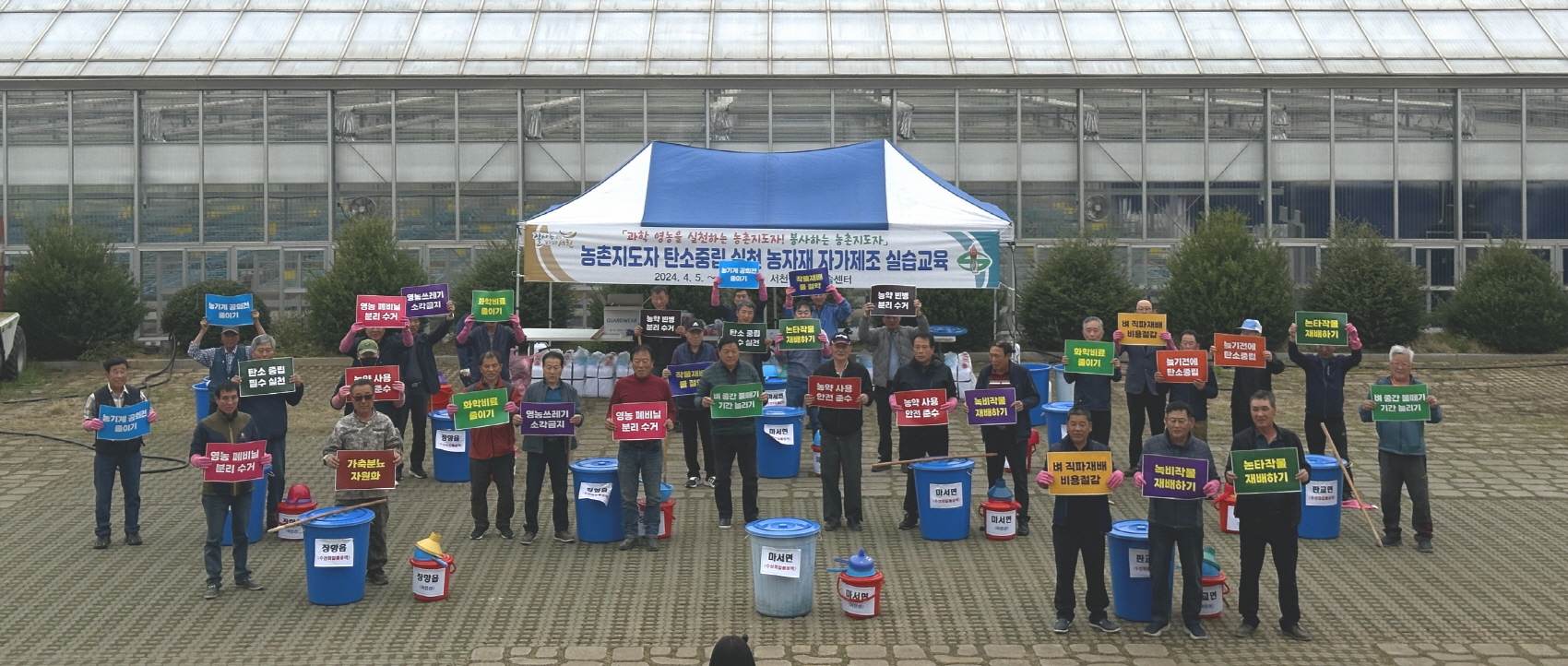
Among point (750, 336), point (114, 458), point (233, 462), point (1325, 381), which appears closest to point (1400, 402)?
point (1325, 381)

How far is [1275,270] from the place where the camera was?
75.7 feet

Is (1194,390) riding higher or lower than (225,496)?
higher

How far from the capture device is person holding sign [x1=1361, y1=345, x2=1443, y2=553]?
10836mm

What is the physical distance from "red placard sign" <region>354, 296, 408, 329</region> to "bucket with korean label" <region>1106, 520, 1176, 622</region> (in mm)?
7289

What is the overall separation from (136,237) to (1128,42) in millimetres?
19560

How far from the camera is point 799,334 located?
13609 mm

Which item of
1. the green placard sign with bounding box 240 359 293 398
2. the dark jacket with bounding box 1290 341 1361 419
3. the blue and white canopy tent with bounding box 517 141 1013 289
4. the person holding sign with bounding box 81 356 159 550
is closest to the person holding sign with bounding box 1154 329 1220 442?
the dark jacket with bounding box 1290 341 1361 419

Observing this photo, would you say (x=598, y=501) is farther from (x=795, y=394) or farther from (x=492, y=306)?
(x=795, y=394)

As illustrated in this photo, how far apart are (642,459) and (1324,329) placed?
600cm

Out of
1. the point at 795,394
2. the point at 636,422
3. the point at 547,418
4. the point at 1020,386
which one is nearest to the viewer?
the point at 636,422

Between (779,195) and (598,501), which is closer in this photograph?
(598,501)

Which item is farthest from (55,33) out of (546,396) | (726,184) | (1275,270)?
(1275,270)

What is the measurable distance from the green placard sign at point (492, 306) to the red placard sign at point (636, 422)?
3.41 meters

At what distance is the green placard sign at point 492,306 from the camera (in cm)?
1366
